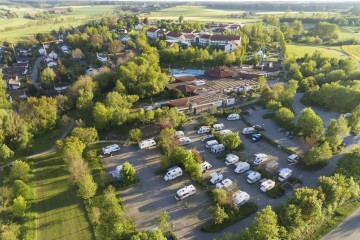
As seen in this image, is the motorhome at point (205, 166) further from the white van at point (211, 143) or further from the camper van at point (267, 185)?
the camper van at point (267, 185)

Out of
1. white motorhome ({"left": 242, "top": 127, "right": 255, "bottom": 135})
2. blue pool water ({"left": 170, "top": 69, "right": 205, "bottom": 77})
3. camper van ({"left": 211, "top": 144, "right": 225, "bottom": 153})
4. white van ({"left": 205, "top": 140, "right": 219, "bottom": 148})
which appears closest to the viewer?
camper van ({"left": 211, "top": 144, "right": 225, "bottom": 153})

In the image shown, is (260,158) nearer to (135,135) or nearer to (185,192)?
(185,192)

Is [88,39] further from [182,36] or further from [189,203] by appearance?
[189,203]

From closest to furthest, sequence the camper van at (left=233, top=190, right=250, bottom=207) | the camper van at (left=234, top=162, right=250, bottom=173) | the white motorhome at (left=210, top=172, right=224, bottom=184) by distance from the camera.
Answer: the camper van at (left=233, top=190, right=250, bottom=207) → the white motorhome at (left=210, top=172, right=224, bottom=184) → the camper van at (left=234, top=162, right=250, bottom=173)

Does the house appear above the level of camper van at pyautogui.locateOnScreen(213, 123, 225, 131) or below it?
above

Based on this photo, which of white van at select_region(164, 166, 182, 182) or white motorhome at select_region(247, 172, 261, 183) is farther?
white van at select_region(164, 166, 182, 182)

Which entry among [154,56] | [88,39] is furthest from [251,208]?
[88,39]

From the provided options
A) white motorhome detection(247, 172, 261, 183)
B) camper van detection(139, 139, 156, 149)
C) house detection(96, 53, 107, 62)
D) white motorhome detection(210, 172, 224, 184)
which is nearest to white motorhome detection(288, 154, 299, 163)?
white motorhome detection(247, 172, 261, 183)

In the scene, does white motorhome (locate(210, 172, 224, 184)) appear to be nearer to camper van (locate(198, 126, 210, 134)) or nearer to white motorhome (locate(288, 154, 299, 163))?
white motorhome (locate(288, 154, 299, 163))
